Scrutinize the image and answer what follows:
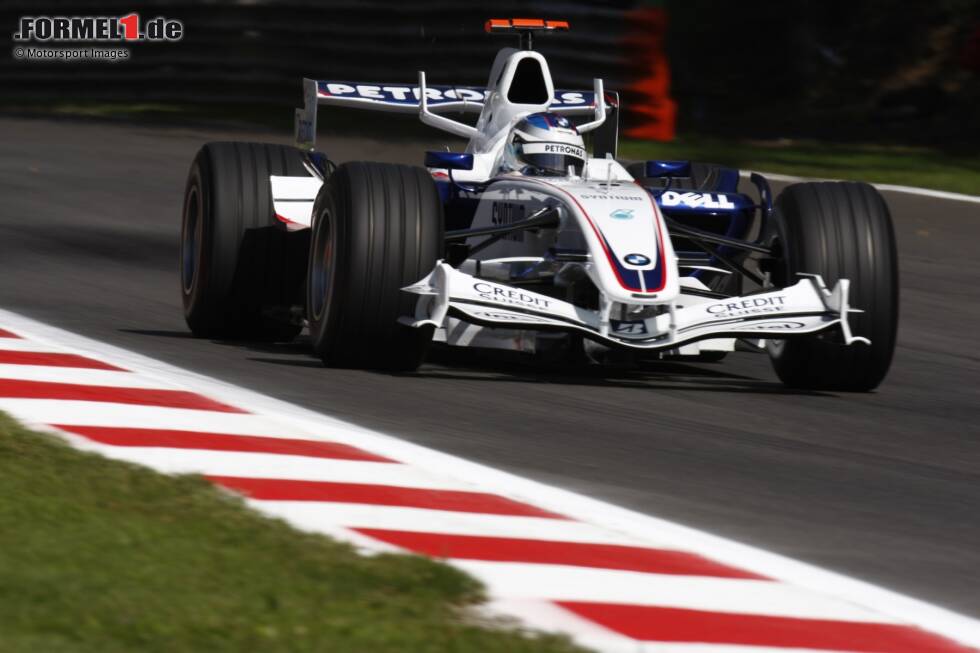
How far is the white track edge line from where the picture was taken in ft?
15.5

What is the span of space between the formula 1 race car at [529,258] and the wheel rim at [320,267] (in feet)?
0.03

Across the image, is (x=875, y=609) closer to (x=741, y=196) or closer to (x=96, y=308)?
(x=741, y=196)

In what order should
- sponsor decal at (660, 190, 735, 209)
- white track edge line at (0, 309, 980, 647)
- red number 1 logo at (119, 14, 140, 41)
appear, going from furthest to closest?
red number 1 logo at (119, 14, 140, 41)
sponsor decal at (660, 190, 735, 209)
white track edge line at (0, 309, 980, 647)

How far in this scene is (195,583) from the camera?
175 inches

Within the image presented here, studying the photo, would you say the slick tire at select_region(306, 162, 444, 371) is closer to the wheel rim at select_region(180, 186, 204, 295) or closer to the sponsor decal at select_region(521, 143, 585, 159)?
the sponsor decal at select_region(521, 143, 585, 159)

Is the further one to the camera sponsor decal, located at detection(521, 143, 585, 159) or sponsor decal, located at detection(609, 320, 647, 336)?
sponsor decal, located at detection(521, 143, 585, 159)

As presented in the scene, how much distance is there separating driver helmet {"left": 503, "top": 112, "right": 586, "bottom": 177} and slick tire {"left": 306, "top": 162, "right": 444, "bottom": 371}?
3.92ft

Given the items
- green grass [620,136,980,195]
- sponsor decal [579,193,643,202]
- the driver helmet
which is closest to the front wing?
sponsor decal [579,193,643,202]

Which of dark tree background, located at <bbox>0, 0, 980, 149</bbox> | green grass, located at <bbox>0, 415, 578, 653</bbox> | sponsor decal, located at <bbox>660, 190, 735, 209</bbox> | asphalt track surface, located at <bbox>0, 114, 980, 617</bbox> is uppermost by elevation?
dark tree background, located at <bbox>0, 0, 980, 149</bbox>

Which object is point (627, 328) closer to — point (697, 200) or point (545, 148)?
point (697, 200)

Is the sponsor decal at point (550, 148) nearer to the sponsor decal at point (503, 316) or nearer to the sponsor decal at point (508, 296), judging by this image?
the sponsor decal at point (508, 296)

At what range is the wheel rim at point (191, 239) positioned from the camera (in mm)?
9898

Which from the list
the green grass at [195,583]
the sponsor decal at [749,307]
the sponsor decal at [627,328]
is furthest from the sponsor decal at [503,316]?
the green grass at [195,583]

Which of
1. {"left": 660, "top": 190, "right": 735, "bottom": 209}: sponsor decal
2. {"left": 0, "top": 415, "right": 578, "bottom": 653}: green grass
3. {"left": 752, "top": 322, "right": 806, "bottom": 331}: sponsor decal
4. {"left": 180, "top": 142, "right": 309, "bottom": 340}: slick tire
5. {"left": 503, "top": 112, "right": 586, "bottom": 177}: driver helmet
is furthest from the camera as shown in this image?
{"left": 180, "top": 142, "right": 309, "bottom": 340}: slick tire
